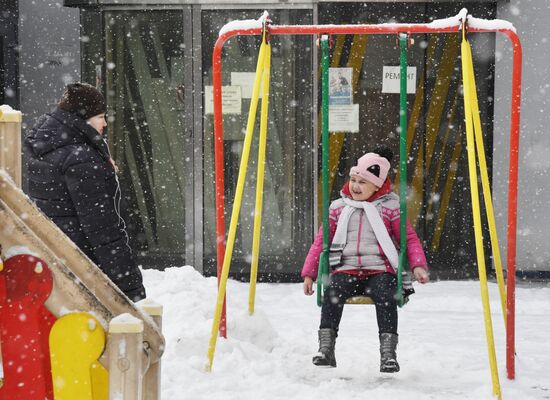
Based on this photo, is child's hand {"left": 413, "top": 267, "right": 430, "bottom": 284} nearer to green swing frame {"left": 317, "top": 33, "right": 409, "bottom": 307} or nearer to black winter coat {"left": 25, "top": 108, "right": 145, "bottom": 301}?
green swing frame {"left": 317, "top": 33, "right": 409, "bottom": 307}

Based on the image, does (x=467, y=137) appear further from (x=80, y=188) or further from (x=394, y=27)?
(x=80, y=188)

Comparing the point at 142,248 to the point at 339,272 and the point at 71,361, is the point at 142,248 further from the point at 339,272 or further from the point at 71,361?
the point at 71,361

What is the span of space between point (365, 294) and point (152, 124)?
13.4 feet

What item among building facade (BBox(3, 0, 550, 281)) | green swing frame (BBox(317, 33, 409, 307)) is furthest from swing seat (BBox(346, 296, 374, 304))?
building facade (BBox(3, 0, 550, 281))

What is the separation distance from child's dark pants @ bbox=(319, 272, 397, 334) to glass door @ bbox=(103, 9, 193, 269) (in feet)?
11.9

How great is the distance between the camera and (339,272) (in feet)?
17.3

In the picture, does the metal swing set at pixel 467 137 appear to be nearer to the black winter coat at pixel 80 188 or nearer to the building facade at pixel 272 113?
the black winter coat at pixel 80 188

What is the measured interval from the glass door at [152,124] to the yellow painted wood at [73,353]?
6.06 metres

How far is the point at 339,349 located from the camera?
235 inches

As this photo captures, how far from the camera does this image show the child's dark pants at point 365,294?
5.11 meters

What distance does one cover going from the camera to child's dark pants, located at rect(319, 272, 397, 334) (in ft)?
16.8

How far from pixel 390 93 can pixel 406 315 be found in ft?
7.78

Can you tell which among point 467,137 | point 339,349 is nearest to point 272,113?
point 339,349

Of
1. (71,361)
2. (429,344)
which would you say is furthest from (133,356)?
(429,344)
